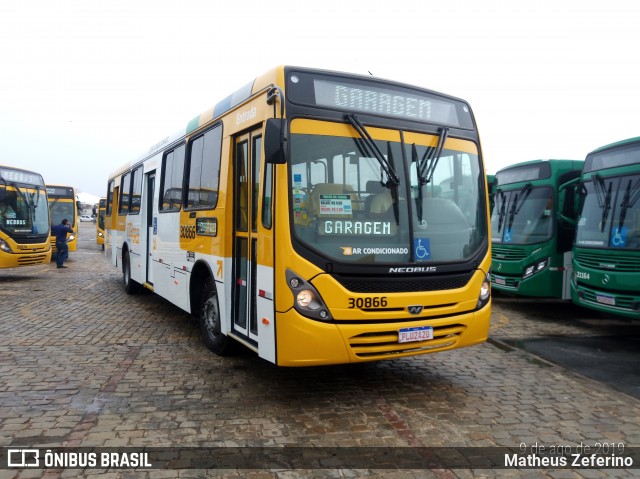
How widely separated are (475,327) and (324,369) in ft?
6.21

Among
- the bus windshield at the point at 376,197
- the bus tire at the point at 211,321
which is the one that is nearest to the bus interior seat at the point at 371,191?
the bus windshield at the point at 376,197

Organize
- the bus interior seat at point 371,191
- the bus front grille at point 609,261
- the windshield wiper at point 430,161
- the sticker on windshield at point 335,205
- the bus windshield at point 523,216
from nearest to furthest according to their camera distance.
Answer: the sticker on windshield at point 335,205 < the bus interior seat at point 371,191 < the windshield wiper at point 430,161 < the bus front grille at point 609,261 < the bus windshield at point 523,216

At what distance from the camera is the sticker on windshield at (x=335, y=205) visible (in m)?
4.54

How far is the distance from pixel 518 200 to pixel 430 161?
692 cm

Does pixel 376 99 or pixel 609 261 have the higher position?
pixel 376 99

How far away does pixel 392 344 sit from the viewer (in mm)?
4578

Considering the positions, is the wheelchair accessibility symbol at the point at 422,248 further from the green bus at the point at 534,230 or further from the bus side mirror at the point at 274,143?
the green bus at the point at 534,230

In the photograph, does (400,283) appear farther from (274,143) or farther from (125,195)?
(125,195)

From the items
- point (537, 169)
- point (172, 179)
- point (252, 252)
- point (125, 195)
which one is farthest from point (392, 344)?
point (125, 195)

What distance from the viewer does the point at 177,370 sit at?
5.84 metres

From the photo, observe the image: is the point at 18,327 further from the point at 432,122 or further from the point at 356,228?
the point at 432,122

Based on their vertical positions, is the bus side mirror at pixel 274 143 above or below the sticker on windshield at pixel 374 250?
above

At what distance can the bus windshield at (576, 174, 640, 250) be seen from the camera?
7773 millimetres

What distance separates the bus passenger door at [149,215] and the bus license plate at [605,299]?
7.71 meters
